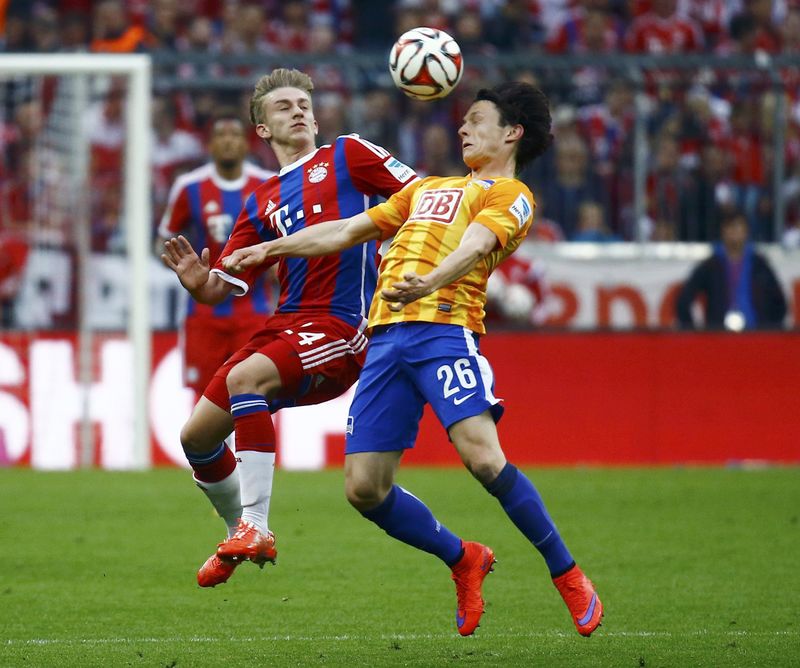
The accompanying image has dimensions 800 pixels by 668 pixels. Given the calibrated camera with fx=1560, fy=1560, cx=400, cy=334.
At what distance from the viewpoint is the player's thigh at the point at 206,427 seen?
7.12 m

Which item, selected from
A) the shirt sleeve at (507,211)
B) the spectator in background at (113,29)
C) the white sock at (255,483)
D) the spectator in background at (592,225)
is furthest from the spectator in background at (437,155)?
the shirt sleeve at (507,211)

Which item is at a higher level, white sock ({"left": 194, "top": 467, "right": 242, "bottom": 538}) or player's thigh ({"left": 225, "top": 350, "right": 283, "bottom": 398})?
player's thigh ({"left": 225, "top": 350, "right": 283, "bottom": 398})

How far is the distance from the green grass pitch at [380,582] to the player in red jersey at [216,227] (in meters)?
1.11

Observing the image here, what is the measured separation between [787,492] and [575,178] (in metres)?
3.72

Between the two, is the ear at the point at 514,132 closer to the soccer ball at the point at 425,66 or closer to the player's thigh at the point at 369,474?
the soccer ball at the point at 425,66

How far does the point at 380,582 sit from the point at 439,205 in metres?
2.34

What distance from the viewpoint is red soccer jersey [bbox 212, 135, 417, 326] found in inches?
281

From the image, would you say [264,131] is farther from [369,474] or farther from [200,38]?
[200,38]

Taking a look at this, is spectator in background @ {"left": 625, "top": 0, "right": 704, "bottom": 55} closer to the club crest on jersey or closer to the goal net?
the goal net

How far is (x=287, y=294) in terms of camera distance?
7234 mm

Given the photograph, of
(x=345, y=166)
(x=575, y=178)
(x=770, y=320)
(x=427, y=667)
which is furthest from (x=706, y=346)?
(x=427, y=667)

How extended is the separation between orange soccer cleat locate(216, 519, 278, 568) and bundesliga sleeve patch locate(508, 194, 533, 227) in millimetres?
1680

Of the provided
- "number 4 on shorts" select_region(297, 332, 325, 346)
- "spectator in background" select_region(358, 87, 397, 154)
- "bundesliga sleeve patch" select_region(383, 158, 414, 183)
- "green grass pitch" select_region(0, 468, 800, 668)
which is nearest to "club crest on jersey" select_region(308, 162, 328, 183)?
"bundesliga sleeve patch" select_region(383, 158, 414, 183)

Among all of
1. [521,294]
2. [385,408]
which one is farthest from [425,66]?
[521,294]
